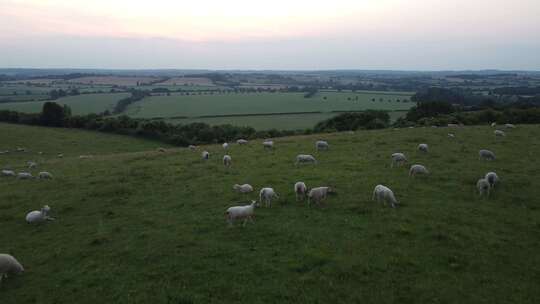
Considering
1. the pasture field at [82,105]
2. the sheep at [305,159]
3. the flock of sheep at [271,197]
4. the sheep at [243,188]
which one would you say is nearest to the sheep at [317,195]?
the flock of sheep at [271,197]

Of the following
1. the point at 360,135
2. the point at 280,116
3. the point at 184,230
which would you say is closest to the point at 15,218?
the point at 184,230

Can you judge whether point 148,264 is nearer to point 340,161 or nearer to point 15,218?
point 15,218

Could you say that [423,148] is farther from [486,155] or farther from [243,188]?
[243,188]

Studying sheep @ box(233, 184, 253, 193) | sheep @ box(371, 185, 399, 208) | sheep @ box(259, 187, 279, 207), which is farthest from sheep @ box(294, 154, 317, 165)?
sheep @ box(371, 185, 399, 208)

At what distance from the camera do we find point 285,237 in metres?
14.0

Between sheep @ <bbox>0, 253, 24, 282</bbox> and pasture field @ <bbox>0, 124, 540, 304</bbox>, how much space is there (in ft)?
0.81

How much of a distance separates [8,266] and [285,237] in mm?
8989

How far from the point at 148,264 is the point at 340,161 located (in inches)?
622

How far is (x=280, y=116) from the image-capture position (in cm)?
9162

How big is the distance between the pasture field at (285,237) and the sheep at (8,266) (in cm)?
25

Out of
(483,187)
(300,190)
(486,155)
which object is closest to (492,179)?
(483,187)

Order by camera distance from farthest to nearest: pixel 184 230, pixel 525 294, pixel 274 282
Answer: pixel 184 230 < pixel 274 282 < pixel 525 294

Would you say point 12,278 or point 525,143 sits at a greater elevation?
point 525,143

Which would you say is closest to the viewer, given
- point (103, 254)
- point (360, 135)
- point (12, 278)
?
point (12, 278)
